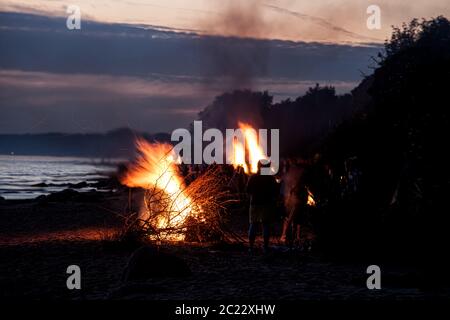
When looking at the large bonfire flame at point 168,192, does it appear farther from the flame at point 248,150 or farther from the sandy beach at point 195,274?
the flame at point 248,150

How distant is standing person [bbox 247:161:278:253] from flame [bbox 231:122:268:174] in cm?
377

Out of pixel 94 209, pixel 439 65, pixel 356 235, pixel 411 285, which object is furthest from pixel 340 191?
pixel 94 209

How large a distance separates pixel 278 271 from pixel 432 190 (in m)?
3.51

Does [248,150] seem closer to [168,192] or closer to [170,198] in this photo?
[168,192]

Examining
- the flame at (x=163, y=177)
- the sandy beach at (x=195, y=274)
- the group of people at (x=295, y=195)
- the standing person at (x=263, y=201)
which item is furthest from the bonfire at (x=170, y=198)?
the standing person at (x=263, y=201)

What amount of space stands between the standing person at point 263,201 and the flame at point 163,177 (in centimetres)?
159

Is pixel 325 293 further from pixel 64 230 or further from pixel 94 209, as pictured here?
pixel 94 209

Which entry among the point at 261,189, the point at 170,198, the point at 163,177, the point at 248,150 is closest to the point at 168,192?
the point at 163,177

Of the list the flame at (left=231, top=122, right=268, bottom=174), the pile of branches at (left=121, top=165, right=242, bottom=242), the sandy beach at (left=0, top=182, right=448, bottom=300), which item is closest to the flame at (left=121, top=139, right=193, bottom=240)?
the pile of branches at (left=121, top=165, right=242, bottom=242)

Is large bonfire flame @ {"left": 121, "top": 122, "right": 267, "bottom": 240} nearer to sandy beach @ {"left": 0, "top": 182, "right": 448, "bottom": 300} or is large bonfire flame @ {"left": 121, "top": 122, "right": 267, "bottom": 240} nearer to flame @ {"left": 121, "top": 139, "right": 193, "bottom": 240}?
flame @ {"left": 121, "top": 139, "right": 193, "bottom": 240}

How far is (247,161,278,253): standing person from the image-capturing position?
1329 centimetres

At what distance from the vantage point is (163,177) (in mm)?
15070

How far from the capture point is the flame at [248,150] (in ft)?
62.2

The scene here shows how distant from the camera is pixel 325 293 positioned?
9359 mm
